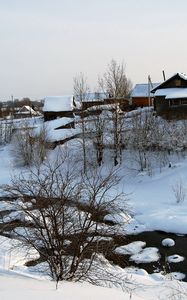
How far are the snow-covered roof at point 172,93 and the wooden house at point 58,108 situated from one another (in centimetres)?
1343

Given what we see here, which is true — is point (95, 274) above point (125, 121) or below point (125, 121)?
below

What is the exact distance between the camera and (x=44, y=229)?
32.5ft

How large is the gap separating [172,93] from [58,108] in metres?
16.7

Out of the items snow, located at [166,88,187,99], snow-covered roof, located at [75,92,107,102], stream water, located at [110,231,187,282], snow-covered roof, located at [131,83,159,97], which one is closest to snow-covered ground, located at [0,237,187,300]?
stream water, located at [110,231,187,282]

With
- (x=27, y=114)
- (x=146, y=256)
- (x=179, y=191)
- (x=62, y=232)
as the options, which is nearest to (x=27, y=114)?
(x=27, y=114)

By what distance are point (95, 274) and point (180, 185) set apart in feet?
56.7

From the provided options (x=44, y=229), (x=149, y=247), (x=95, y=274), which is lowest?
(x=149, y=247)

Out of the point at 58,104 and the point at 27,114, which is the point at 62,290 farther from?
the point at 27,114

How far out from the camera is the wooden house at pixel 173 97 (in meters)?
39.9

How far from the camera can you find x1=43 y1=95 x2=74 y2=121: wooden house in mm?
53031

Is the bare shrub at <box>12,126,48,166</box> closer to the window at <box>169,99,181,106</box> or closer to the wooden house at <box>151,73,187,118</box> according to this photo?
the wooden house at <box>151,73,187,118</box>

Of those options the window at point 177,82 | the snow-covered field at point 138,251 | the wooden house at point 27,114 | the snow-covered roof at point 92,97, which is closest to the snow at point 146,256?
the snow-covered field at point 138,251

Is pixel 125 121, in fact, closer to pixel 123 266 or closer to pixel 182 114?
pixel 182 114

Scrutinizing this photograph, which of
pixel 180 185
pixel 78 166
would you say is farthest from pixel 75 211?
pixel 78 166
